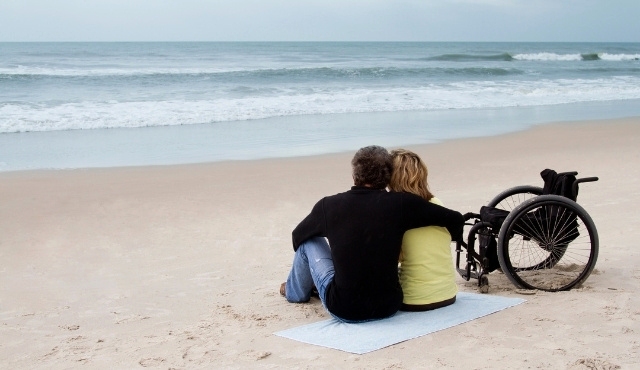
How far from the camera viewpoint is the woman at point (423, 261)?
446 centimetres

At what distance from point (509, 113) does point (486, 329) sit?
15225mm

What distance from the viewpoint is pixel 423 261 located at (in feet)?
14.8

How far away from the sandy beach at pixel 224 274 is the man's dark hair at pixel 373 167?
92 cm

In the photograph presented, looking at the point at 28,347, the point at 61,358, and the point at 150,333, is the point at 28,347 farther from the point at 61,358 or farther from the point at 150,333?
the point at 150,333

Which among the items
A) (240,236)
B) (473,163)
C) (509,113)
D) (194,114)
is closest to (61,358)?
(240,236)

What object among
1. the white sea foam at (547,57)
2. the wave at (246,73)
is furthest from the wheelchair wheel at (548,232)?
the white sea foam at (547,57)

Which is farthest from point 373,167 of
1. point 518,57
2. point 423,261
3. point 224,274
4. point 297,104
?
point 518,57

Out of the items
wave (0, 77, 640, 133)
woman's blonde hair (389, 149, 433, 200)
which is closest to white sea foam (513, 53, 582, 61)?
wave (0, 77, 640, 133)

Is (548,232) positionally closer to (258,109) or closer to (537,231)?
(537,231)

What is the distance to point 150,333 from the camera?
4543 mm

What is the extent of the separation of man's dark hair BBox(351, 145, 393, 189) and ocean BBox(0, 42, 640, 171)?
284 inches

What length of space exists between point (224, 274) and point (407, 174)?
2128 mm

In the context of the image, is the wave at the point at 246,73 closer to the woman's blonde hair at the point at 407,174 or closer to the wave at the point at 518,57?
the wave at the point at 518,57

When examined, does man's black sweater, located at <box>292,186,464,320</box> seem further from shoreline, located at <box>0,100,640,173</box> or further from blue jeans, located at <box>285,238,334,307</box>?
shoreline, located at <box>0,100,640,173</box>
